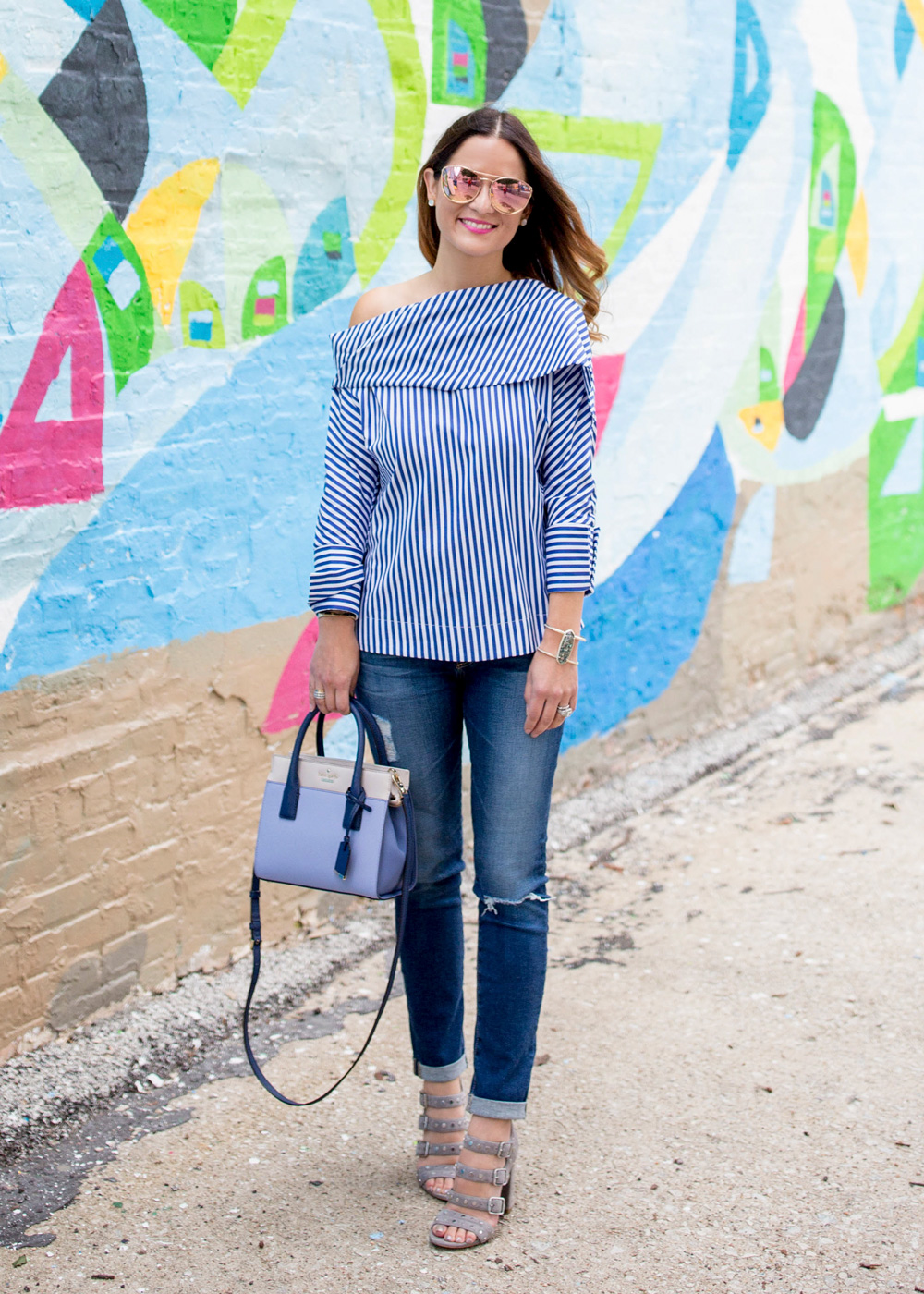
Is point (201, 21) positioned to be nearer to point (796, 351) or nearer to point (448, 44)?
point (448, 44)

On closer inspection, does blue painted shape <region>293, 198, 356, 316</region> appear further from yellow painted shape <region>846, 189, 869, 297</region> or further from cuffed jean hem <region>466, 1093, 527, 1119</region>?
yellow painted shape <region>846, 189, 869, 297</region>

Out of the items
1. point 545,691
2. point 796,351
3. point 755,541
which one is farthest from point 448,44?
point 755,541

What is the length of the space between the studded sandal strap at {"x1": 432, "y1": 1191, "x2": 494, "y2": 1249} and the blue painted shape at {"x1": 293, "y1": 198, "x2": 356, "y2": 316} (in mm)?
2054

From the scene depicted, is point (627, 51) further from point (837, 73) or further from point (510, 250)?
point (510, 250)

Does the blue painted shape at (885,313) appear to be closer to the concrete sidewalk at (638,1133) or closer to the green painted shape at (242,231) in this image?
the concrete sidewalk at (638,1133)

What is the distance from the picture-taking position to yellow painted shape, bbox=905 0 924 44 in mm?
5668

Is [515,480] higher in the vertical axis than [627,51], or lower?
lower

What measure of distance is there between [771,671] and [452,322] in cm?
346

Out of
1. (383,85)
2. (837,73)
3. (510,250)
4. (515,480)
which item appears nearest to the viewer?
(515,480)

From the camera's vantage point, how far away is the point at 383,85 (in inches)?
137

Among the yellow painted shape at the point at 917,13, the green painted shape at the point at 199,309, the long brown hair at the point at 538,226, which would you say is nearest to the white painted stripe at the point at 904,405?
the yellow painted shape at the point at 917,13

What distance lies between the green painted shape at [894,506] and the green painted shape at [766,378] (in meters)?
0.91

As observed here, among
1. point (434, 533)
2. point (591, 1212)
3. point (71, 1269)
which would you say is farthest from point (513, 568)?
point (71, 1269)

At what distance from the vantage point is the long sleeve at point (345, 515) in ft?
7.95
